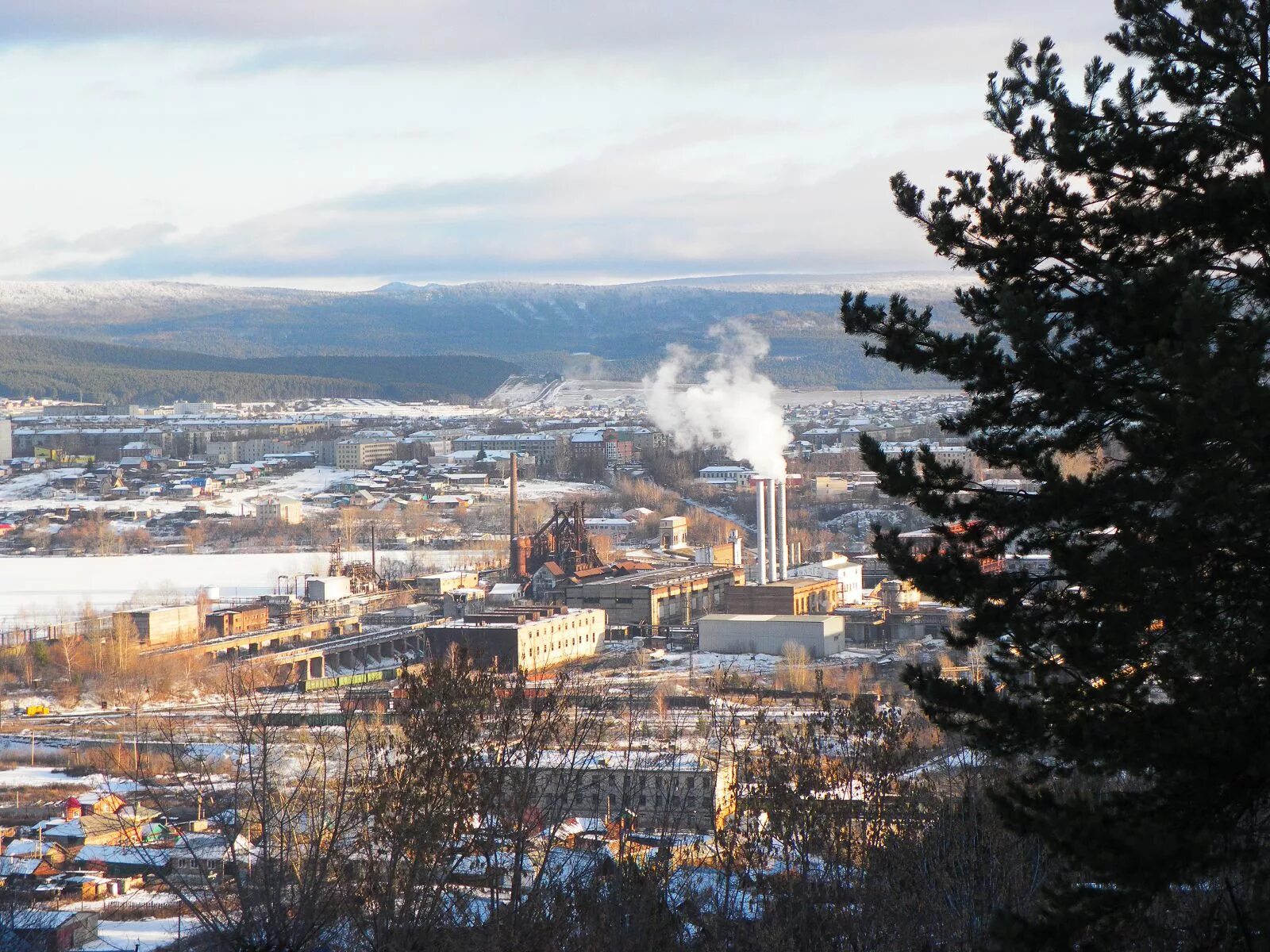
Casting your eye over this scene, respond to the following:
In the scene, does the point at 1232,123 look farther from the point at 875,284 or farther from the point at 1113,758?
the point at 875,284

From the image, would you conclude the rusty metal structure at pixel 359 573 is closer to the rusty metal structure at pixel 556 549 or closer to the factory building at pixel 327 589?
the factory building at pixel 327 589

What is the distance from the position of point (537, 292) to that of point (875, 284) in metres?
25.5

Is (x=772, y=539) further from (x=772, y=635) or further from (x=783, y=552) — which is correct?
(x=772, y=635)

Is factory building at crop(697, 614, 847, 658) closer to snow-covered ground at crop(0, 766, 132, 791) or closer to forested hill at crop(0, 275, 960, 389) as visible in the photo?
snow-covered ground at crop(0, 766, 132, 791)

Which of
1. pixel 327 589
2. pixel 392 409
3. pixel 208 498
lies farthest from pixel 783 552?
pixel 392 409

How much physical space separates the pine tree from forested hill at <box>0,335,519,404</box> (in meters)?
56.0

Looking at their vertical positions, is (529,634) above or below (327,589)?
above

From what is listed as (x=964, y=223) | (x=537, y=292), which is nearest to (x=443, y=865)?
(x=964, y=223)

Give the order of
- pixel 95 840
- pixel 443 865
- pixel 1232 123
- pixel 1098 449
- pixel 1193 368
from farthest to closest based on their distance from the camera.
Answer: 1. pixel 95 840
2. pixel 443 865
3. pixel 1098 449
4. pixel 1232 123
5. pixel 1193 368

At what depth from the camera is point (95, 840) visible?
6.48m

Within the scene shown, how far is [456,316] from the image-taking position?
96.4 metres

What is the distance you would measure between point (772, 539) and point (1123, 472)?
16892mm

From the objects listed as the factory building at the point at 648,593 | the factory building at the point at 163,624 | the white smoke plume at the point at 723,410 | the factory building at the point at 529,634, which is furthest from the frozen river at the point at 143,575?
the white smoke plume at the point at 723,410

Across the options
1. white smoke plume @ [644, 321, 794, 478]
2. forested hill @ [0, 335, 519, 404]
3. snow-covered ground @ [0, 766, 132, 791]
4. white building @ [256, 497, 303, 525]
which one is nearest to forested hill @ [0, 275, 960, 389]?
forested hill @ [0, 335, 519, 404]
